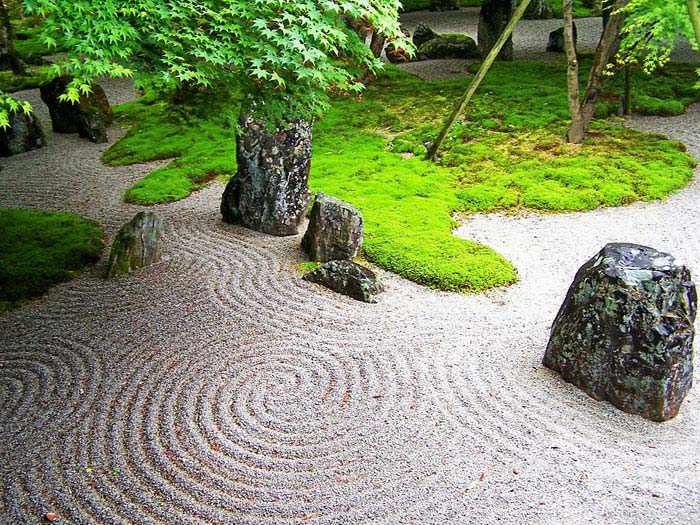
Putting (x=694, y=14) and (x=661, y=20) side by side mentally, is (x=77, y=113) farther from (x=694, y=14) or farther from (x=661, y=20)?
(x=694, y=14)

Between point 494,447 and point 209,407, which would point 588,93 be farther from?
point 209,407

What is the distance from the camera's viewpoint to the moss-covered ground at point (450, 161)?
33.1ft

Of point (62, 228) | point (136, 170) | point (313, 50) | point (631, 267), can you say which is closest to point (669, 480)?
point (631, 267)

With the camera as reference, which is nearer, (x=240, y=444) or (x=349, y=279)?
(x=240, y=444)

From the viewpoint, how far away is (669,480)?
5359 millimetres

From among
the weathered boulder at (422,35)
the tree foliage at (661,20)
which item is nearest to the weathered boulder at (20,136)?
the tree foliage at (661,20)

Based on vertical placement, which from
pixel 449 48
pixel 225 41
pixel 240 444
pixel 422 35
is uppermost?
pixel 422 35

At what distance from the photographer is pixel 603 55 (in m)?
13.7

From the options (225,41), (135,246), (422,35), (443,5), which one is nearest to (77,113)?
(135,246)

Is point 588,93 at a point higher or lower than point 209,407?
higher

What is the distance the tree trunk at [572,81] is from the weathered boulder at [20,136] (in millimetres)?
14096

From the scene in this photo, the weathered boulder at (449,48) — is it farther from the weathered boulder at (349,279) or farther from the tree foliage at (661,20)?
the weathered boulder at (349,279)

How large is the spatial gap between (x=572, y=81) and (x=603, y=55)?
97cm

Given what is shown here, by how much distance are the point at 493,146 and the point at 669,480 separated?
10.9 meters
